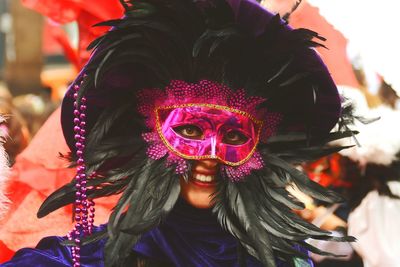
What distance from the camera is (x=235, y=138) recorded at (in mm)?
1970

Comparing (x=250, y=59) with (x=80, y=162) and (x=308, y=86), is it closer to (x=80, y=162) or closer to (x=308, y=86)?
(x=308, y=86)

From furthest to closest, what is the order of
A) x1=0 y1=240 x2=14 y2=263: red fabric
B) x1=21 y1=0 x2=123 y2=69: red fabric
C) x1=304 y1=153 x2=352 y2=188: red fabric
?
1. x1=304 y1=153 x2=352 y2=188: red fabric
2. x1=21 y1=0 x2=123 y2=69: red fabric
3. x1=0 y1=240 x2=14 y2=263: red fabric

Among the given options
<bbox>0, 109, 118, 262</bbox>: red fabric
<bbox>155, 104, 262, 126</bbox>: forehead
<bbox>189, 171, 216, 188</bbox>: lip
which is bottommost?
<bbox>0, 109, 118, 262</bbox>: red fabric

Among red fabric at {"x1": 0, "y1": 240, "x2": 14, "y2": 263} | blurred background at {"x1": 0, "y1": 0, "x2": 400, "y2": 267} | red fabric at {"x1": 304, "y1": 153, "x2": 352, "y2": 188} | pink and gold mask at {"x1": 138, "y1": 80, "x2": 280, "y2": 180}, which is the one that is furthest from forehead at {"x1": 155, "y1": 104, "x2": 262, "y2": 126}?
red fabric at {"x1": 304, "y1": 153, "x2": 352, "y2": 188}

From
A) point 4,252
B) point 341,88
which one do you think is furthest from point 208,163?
point 4,252

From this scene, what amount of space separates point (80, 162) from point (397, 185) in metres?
1.61

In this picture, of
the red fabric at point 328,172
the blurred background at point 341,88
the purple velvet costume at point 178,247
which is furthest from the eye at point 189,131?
the red fabric at point 328,172

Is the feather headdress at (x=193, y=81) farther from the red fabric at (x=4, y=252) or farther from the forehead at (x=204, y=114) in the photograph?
the red fabric at (x=4, y=252)

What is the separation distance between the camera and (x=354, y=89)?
2.79 metres

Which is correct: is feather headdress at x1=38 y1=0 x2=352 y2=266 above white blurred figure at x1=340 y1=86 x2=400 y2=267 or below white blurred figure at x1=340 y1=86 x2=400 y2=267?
above

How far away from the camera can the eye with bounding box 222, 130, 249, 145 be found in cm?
195

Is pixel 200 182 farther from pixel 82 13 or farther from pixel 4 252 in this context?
pixel 82 13

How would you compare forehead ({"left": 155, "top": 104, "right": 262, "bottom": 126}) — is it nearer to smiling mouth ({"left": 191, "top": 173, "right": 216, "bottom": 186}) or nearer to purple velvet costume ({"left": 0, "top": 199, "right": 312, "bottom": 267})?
smiling mouth ({"left": 191, "top": 173, "right": 216, "bottom": 186})

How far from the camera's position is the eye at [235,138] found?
1954 mm
